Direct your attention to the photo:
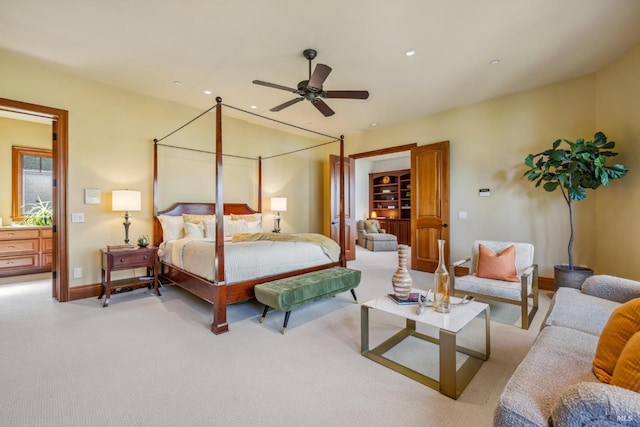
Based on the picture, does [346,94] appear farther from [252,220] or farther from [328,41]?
[252,220]

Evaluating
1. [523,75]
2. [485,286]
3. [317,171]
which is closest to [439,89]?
[523,75]

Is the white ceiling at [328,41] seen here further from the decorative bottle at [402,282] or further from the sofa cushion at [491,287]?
the sofa cushion at [491,287]

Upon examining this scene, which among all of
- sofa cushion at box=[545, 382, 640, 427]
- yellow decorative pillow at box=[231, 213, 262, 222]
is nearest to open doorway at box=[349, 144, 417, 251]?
yellow decorative pillow at box=[231, 213, 262, 222]

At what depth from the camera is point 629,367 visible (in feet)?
3.41

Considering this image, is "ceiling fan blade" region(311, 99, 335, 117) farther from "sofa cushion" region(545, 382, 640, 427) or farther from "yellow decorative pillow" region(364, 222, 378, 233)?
"yellow decorative pillow" region(364, 222, 378, 233)

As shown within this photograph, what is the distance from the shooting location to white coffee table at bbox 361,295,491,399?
5.94 ft

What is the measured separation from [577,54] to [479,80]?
3.42 feet

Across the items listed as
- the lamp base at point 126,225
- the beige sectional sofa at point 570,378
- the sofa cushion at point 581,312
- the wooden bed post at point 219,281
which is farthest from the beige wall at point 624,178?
the lamp base at point 126,225

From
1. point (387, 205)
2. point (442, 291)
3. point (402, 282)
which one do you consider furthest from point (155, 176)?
point (387, 205)

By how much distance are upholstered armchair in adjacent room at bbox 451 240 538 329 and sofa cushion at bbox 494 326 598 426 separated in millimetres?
1326

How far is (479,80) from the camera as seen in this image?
4004mm

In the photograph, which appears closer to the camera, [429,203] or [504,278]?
[504,278]

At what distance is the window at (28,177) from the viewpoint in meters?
5.34

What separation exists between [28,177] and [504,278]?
8.40 meters
